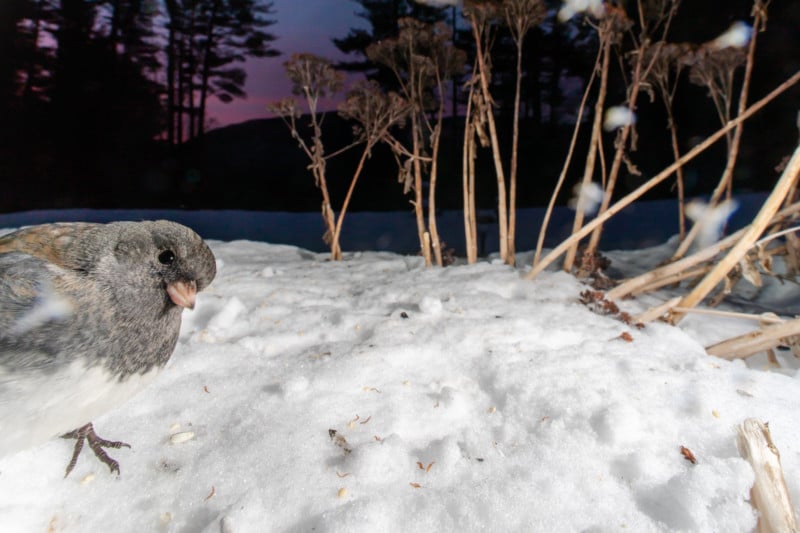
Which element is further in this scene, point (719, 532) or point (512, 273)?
point (512, 273)

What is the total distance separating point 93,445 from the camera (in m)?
0.96

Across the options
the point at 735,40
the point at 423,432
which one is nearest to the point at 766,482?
the point at 423,432

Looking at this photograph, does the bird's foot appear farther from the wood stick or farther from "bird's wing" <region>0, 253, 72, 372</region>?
the wood stick

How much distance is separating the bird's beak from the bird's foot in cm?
43

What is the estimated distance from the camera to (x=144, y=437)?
3.40 ft

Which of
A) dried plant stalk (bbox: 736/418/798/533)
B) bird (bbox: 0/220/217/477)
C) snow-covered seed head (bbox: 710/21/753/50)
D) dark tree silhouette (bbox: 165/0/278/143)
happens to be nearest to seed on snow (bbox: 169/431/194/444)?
bird (bbox: 0/220/217/477)

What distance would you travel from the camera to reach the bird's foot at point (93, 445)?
3.08ft

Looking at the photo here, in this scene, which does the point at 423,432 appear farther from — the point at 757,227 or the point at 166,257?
the point at 757,227

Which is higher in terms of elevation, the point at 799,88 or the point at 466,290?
the point at 799,88

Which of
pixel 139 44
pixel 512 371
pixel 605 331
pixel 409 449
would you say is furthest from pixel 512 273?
pixel 139 44

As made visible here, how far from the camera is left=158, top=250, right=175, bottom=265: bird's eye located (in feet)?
2.80

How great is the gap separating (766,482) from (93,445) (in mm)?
1423

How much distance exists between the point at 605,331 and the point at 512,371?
52cm

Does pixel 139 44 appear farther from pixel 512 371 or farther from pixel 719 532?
pixel 719 532
